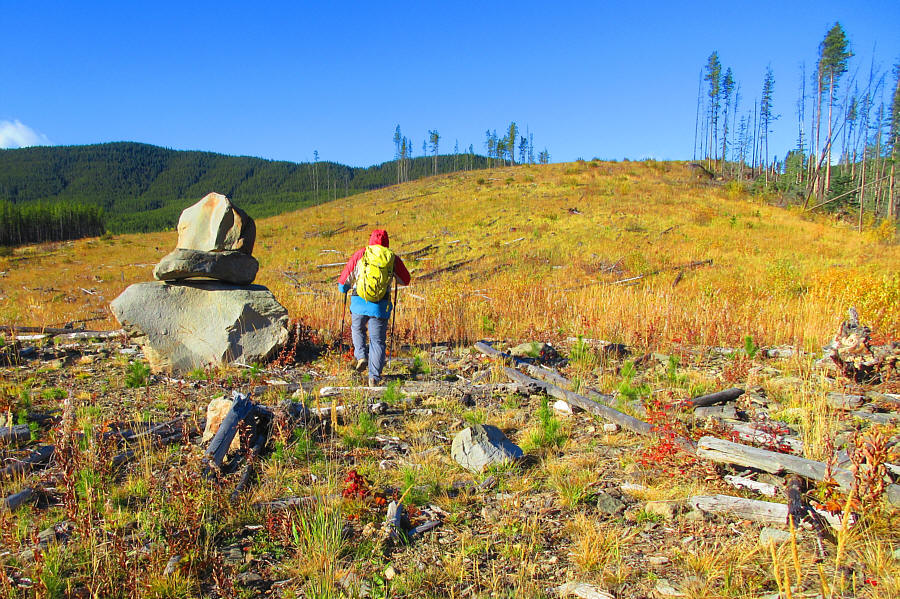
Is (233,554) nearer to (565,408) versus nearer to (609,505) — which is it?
(609,505)

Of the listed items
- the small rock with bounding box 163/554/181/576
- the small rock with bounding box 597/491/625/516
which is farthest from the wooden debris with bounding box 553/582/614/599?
the small rock with bounding box 163/554/181/576

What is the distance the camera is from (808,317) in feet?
26.0

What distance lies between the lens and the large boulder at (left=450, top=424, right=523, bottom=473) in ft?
12.8

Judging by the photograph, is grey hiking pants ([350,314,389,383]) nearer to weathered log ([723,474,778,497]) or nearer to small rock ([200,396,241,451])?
small rock ([200,396,241,451])

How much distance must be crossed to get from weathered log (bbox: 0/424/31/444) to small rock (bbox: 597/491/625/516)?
4.92m

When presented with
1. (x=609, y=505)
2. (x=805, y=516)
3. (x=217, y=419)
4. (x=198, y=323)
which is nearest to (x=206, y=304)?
(x=198, y=323)

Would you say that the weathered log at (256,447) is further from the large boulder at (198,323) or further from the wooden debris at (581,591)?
the large boulder at (198,323)

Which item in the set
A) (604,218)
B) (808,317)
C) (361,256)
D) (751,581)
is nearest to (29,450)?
(361,256)

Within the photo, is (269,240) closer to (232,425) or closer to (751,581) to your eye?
(232,425)

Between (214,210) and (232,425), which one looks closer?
(232,425)

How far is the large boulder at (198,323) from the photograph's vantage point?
678 cm

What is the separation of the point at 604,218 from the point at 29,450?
23.7 m

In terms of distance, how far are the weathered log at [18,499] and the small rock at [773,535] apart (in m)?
4.49

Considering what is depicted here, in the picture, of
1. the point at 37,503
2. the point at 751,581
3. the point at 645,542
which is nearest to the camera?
the point at 751,581
